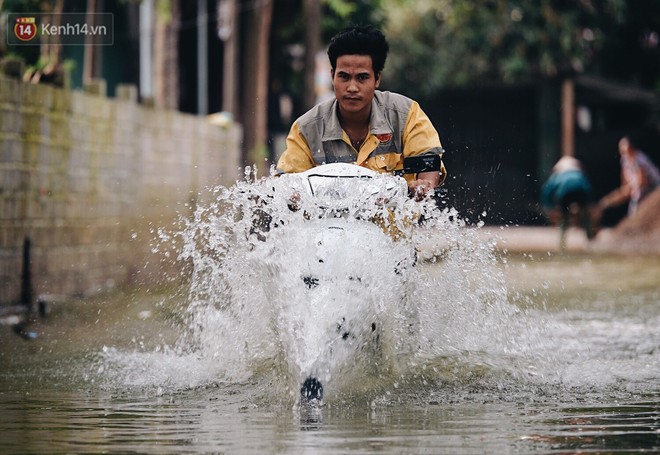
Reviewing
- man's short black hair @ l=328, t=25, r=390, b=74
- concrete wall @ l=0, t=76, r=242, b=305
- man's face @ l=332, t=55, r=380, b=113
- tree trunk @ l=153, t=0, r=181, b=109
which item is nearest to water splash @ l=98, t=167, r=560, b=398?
man's face @ l=332, t=55, r=380, b=113

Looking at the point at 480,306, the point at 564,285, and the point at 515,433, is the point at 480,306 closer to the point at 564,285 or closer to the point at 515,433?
the point at 515,433

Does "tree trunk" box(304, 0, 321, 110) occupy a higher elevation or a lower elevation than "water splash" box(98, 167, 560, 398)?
higher

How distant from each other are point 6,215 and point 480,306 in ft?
15.7

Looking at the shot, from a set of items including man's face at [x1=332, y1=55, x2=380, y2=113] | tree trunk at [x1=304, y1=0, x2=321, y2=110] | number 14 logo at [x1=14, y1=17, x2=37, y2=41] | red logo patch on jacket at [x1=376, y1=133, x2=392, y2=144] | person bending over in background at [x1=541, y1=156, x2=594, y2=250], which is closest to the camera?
man's face at [x1=332, y1=55, x2=380, y2=113]

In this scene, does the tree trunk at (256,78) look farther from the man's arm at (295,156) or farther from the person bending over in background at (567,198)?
the man's arm at (295,156)

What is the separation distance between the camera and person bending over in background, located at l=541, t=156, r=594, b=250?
20.5 m

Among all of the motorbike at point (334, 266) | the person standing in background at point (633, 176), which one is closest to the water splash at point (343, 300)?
the motorbike at point (334, 266)

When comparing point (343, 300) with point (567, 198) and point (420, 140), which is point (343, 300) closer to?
point (420, 140)

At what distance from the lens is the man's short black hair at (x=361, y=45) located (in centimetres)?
669

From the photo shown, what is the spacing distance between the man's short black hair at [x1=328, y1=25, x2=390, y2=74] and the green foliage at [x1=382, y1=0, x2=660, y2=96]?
22.8 m

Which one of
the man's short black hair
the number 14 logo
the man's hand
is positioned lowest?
the man's hand

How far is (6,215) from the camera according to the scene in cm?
1090

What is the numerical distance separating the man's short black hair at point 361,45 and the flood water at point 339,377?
97 cm

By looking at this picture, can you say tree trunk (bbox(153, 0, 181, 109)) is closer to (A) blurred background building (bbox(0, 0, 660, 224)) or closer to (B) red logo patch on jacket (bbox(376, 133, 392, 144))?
(A) blurred background building (bbox(0, 0, 660, 224))
